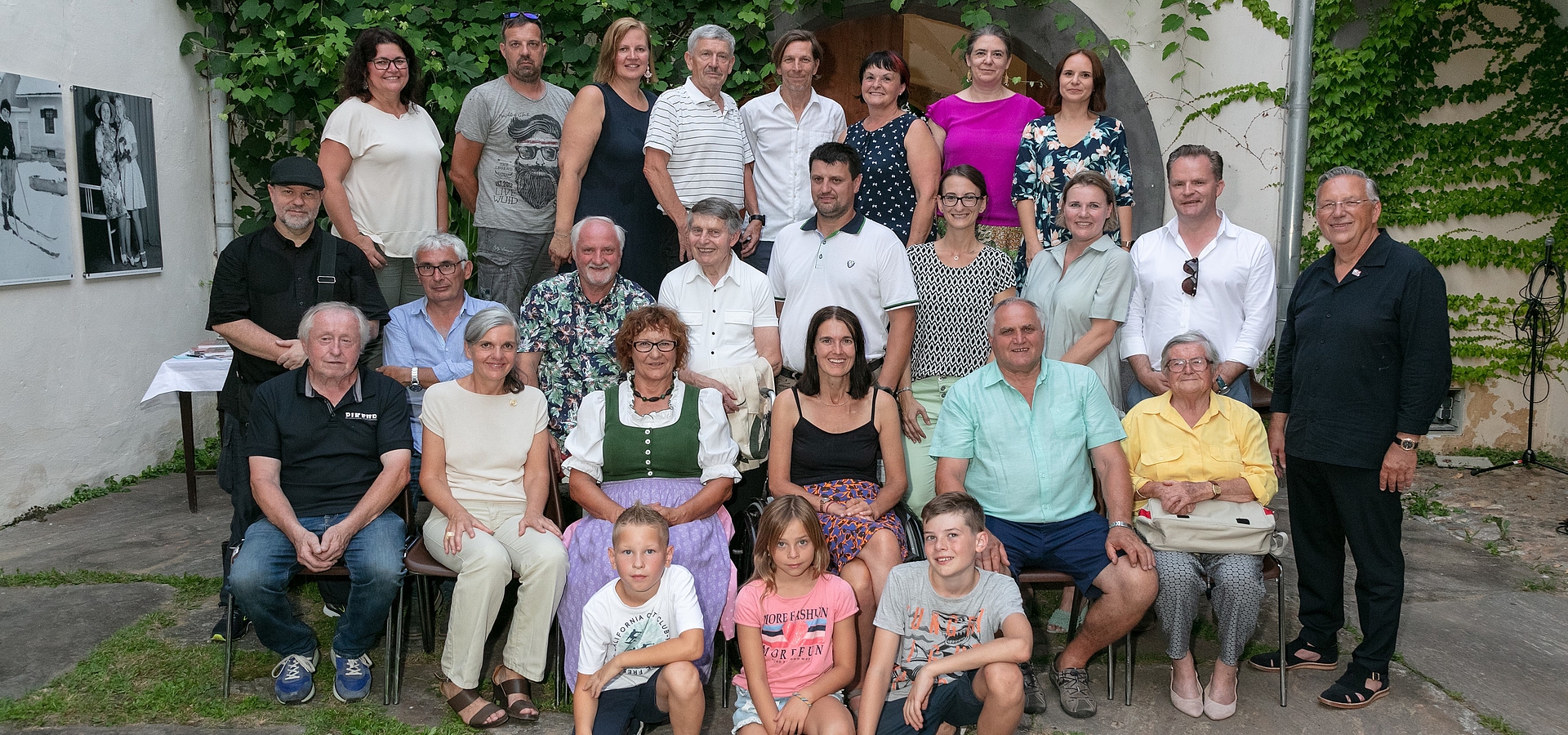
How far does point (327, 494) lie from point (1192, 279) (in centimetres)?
304

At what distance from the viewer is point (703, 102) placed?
4676 millimetres

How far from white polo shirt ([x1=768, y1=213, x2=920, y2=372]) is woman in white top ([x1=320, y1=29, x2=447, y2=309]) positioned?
1.64m

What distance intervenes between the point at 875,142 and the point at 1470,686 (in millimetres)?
2892

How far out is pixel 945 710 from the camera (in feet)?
10.1

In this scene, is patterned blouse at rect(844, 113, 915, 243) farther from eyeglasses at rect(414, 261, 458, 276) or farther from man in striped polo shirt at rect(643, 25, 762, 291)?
eyeglasses at rect(414, 261, 458, 276)

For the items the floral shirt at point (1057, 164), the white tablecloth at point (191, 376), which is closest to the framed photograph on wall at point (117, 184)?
the white tablecloth at point (191, 376)

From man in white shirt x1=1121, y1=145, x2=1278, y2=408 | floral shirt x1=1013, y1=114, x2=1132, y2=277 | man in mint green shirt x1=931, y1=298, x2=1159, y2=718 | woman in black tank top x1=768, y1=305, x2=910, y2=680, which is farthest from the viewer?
floral shirt x1=1013, y1=114, x2=1132, y2=277

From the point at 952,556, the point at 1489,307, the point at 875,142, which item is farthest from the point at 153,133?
the point at 1489,307

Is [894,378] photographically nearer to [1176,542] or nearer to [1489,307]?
[1176,542]

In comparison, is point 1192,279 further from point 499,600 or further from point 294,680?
point 294,680

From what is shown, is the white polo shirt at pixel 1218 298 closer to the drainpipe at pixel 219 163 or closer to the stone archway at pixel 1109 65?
the stone archway at pixel 1109 65

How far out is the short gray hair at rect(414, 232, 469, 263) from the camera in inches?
167

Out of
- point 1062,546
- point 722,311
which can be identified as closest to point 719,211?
point 722,311

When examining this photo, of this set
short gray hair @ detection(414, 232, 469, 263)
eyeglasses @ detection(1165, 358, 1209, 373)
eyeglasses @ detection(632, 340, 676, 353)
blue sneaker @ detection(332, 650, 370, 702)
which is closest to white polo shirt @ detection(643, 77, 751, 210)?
short gray hair @ detection(414, 232, 469, 263)
